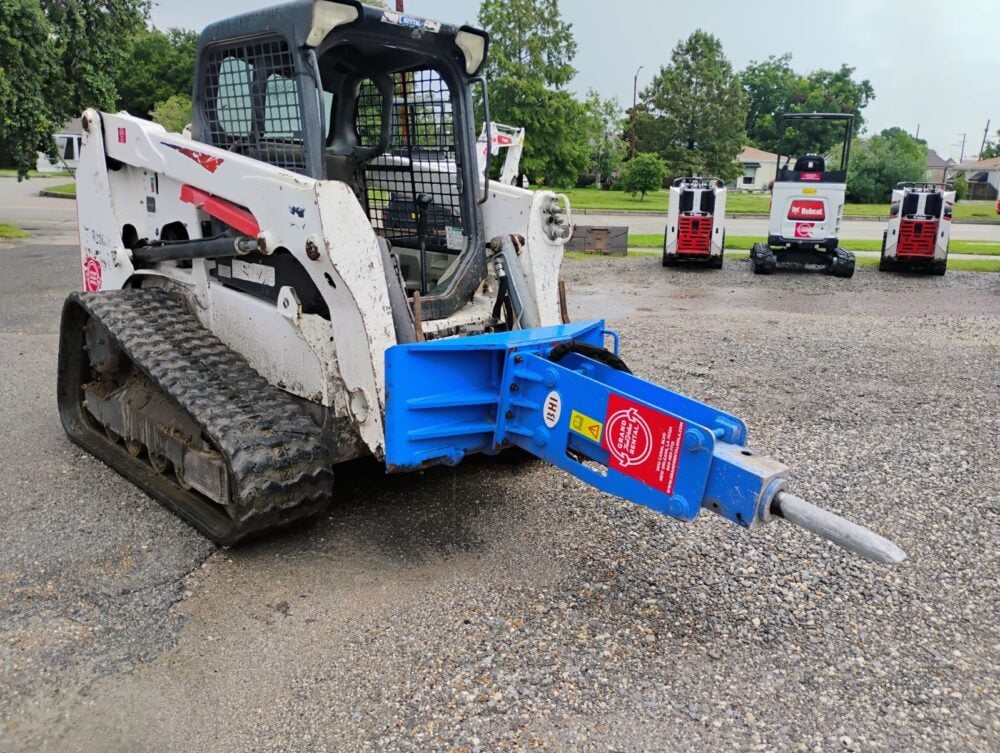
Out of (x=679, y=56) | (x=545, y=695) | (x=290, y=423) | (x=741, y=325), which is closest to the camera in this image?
(x=545, y=695)

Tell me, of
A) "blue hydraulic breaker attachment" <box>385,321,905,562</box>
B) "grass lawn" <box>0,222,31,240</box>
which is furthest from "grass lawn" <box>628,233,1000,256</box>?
"blue hydraulic breaker attachment" <box>385,321,905,562</box>

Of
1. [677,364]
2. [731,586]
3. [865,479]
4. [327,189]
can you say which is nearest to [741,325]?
[677,364]

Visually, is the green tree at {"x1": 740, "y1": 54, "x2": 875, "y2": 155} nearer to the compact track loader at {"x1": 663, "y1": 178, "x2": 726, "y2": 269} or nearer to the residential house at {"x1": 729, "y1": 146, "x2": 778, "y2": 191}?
the residential house at {"x1": 729, "y1": 146, "x2": 778, "y2": 191}

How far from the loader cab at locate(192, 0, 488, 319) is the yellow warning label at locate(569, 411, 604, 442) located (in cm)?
113

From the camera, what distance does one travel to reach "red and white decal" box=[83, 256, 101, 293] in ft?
16.7

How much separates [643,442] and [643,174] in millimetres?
39560

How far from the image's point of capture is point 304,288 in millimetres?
3771

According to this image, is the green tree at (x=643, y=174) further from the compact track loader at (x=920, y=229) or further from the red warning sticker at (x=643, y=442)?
the red warning sticker at (x=643, y=442)

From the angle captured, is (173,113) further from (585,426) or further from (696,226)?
(585,426)

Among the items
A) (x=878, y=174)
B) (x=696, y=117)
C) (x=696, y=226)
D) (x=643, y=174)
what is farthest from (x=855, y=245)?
(x=696, y=117)

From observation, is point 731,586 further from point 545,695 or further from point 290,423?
point 290,423

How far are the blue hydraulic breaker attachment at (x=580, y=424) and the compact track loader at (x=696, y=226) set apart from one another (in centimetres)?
1069

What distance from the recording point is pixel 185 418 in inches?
162

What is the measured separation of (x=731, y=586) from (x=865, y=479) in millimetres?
1734
